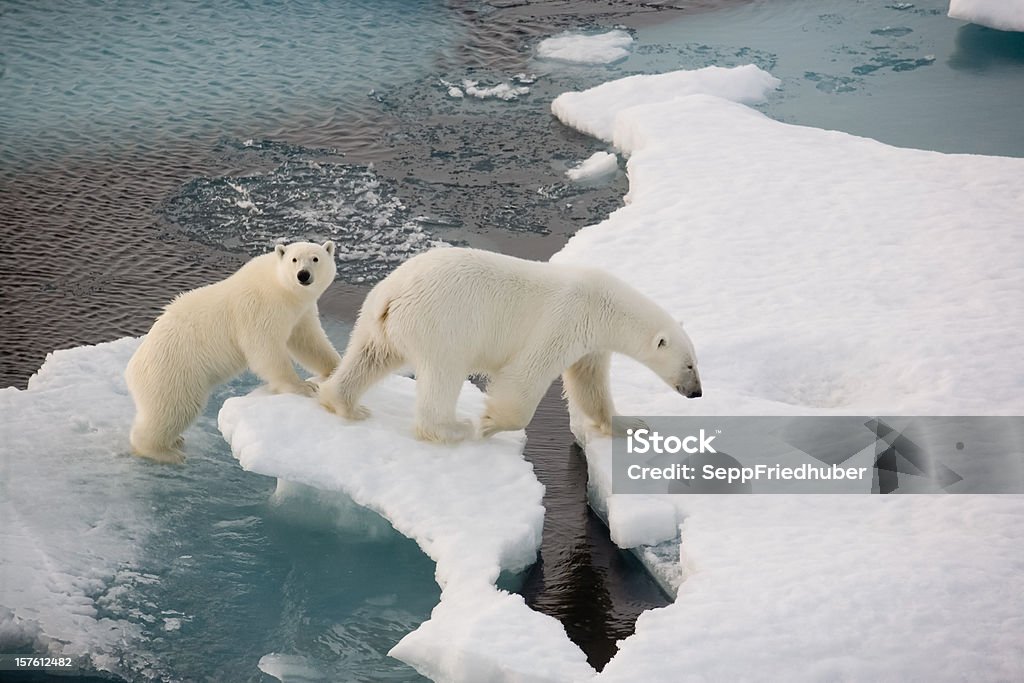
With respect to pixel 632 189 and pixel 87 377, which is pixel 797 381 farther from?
pixel 87 377

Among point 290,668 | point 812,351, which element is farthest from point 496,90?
point 290,668

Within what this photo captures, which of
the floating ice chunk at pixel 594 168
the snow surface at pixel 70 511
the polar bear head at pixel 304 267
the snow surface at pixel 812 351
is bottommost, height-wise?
the floating ice chunk at pixel 594 168

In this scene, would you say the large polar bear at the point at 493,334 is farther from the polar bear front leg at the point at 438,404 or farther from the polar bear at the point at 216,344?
the polar bear at the point at 216,344

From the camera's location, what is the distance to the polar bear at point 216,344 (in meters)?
7.06

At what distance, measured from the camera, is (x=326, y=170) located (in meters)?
11.9

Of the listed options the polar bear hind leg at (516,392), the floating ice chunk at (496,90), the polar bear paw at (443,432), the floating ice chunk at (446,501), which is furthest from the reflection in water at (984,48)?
the polar bear paw at (443,432)

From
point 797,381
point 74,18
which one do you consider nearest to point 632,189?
point 797,381

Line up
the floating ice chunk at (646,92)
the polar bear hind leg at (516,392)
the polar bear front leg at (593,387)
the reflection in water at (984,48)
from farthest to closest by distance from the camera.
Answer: the reflection in water at (984,48) → the floating ice chunk at (646,92) → the polar bear front leg at (593,387) → the polar bear hind leg at (516,392)

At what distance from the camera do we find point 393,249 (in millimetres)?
10289

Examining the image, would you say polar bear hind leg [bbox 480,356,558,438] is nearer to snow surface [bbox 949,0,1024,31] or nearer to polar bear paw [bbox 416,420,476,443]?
polar bear paw [bbox 416,420,476,443]

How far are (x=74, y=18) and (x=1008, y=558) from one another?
1336cm

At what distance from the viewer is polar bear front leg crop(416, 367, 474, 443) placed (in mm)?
6785

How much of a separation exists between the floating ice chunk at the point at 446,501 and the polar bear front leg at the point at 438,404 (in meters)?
0.08

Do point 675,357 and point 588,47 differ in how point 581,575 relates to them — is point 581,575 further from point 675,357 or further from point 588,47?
point 588,47
